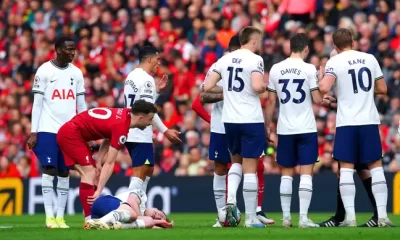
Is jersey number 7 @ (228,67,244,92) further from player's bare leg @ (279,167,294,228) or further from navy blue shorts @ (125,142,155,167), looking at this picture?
navy blue shorts @ (125,142,155,167)

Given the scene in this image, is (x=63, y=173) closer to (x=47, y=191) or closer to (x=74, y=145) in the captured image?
(x=47, y=191)

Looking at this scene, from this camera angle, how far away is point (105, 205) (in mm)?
15266

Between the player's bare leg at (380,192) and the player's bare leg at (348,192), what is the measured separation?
290 mm

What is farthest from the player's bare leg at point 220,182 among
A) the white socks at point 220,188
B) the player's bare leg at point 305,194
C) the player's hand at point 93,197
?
the player's hand at point 93,197

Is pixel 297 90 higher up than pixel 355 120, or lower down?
higher up

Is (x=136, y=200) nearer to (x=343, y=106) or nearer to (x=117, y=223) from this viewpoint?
(x=117, y=223)

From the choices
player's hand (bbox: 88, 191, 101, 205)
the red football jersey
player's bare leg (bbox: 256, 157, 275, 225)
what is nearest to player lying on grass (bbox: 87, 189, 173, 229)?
player's hand (bbox: 88, 191, 101, 205)

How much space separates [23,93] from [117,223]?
13361 mm

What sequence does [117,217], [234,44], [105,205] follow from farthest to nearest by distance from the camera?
1. [234,44]
2. [105,205]
3. [117,217]

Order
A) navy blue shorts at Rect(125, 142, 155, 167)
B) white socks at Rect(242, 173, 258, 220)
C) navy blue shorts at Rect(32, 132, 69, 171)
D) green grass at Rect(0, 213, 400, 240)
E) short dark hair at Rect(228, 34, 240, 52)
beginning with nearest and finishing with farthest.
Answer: green grass at Rect(0, 213, 400, 240) → white socks at Rect(242, 173, 258, 220) → short dark hair at Rect(228, 34, 240, 52) → navy blue shorts at Rect(32, 132, 69, 171) → navy blue shorts at Rect(125, 142, 155, 167)

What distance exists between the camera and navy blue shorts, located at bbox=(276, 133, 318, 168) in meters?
15.7

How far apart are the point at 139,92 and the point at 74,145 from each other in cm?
148

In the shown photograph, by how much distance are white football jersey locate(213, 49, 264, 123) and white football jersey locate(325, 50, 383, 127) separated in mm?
1044

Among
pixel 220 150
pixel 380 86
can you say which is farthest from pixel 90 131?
pixel 380 86
